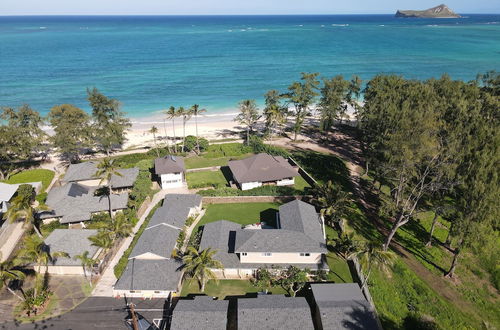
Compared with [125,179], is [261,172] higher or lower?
higher

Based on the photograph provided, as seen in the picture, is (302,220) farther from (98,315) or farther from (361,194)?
(98,315)

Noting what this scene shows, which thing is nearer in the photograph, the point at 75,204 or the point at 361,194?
the point at 75,204

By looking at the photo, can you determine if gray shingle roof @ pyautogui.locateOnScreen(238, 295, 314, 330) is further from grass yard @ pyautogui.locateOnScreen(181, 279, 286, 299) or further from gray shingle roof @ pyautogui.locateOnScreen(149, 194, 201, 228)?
gray shingle roof @ pyautogui.locateOnScreen(149, 194, 201, 228)

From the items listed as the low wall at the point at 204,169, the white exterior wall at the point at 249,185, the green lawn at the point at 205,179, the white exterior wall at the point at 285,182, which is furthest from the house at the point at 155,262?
the white exterior wall at the point at 285,182

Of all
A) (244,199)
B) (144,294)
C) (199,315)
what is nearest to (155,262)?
(144,294)

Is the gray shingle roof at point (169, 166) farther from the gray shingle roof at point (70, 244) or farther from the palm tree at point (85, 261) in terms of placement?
the palm tree at point (85, 261)

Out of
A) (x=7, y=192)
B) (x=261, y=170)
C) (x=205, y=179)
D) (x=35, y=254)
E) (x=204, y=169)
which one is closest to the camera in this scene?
(x=35, y=254)

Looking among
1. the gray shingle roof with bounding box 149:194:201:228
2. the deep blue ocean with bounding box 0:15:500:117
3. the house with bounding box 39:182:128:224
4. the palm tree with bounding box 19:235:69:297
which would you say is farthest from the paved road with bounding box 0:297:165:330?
the deep blue ocean with bounding box 0:15:500:117
